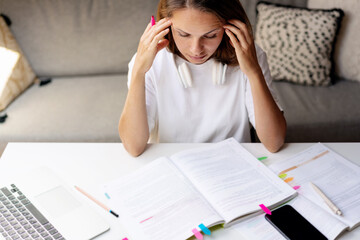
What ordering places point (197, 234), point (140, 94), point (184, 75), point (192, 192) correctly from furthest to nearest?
point (184, 75) < point (140, 94) < point (192, 192) < point (197, 234)

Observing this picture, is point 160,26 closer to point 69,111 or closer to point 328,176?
point 328,176

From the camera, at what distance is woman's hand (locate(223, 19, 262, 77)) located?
106 centimetres

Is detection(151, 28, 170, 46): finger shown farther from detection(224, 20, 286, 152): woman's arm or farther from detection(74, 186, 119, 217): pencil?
detection(74, 186, 119, 217): pencil

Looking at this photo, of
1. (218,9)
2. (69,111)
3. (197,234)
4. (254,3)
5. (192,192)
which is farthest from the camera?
(254,3)

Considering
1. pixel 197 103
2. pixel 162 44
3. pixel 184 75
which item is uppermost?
pixel 162 44

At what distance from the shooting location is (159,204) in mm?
860

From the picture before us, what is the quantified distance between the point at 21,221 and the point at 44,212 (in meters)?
0.06

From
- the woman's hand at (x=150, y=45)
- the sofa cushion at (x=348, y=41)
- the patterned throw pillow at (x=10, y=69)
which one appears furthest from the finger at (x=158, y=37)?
the sofa cushion at (x=348, y=41)

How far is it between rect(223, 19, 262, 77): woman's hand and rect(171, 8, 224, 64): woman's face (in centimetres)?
4

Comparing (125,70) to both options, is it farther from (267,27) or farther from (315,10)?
(315,10)

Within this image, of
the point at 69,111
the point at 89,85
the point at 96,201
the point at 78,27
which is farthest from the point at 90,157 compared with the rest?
the point at 78,27

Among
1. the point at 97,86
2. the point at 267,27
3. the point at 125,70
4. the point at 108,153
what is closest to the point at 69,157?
the point at 108,153

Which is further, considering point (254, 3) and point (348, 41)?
point (254, 3)

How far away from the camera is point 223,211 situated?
0.82m
